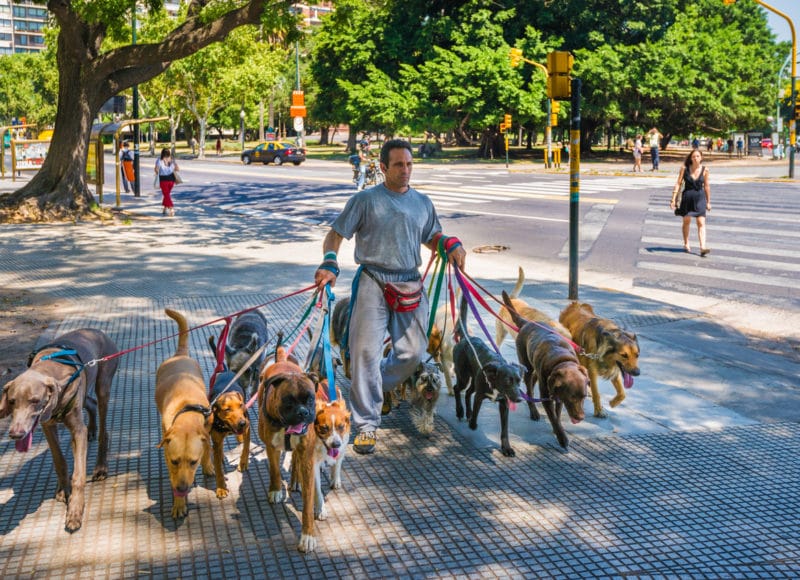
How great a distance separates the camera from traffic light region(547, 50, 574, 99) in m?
10.1

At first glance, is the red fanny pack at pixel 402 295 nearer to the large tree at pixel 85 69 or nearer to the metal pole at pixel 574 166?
the metal pole at pixel 574 166

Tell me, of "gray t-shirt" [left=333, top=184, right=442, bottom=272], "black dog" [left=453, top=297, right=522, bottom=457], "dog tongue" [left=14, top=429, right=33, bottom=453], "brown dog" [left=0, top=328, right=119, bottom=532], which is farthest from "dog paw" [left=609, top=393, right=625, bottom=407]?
"dog tongue" [left=14, top=429, right=33, bottom=453]

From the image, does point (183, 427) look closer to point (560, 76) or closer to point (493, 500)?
point (493, 500)

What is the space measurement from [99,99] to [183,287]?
10108 mm

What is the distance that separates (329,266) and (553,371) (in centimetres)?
157

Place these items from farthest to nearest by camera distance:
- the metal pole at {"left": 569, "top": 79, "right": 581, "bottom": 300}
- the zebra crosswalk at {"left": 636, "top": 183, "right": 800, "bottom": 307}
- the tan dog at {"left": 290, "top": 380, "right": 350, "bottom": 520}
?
the zebra crosswalk at {"left": 636, "top": 183, "right": 800, "bottom": 307} < the metal pole at {"left": 569, "top": 79, "right": 581, "bottom": 300} < the tan dog at {"left": 290, "top": 380, "right": 350, "bottom": 520}

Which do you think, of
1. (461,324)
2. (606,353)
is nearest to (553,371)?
(606,353)

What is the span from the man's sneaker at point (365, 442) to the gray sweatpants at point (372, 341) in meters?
0.04

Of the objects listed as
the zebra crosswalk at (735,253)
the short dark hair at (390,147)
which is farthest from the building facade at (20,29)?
the short dark hair at (390,147)

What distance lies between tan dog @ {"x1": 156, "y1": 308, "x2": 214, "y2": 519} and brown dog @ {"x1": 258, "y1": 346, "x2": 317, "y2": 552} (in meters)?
0.34

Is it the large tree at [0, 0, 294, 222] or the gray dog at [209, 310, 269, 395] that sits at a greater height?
the large tree at [0, 0, 294, 222]

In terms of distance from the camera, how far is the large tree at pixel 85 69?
1819 cm

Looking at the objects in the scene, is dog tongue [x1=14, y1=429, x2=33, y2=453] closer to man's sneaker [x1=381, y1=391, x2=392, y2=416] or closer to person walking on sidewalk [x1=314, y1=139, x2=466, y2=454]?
person walking on sidewalk [x1=314, y1=139, x2=466, y2=454]

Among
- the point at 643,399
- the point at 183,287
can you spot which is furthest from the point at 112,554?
the point at 183,287
